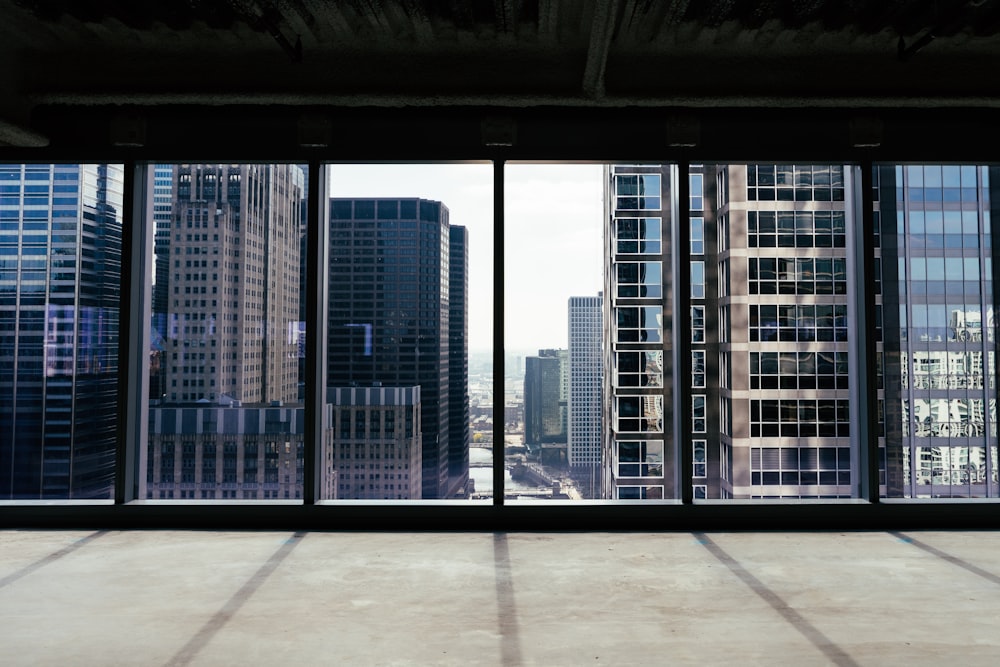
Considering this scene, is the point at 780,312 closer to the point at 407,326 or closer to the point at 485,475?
the point at 485,475

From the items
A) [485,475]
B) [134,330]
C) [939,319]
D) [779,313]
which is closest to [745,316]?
[779,313]

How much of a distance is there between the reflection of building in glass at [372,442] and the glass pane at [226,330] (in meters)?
0.27

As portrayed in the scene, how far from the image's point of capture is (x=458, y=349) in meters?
4.54

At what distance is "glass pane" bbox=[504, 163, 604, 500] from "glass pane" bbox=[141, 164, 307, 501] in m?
1.65

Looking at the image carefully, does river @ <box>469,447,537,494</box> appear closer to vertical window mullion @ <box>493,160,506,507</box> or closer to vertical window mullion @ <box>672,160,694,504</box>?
vertical window mullion @ <box>493,160,506,507</box>

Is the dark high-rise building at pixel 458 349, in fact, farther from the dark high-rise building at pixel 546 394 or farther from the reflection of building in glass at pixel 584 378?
the reflection of building in glass at pixel 584 378

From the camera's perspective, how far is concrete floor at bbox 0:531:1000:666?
97.0 inches

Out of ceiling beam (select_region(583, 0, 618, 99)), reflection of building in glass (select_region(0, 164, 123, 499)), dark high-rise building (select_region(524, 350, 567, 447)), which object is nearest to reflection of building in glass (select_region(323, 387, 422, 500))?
dark high-rise building (select_region(524, 350, 567, 447))

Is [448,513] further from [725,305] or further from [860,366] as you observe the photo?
[860,366]

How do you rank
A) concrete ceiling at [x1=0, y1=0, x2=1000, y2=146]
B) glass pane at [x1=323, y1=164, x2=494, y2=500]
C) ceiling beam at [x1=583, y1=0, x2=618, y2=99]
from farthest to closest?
1. glass pane at [x1=323, y1=164, x2=494, y2=500]
2. concrete ceiling at [x1=0, y1=0, x2=1000, y2=146]
3. ceiling beam at [x1=583, y1=0, x2=618, y2=99]

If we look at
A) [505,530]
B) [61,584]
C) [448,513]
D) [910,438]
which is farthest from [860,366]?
[61,584]

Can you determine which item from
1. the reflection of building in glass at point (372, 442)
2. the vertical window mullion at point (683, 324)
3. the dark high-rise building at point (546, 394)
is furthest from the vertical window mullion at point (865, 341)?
the reflection of building in glass at point (372, 442)

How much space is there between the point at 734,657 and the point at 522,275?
284cm

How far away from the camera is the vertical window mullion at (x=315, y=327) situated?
174 inches
